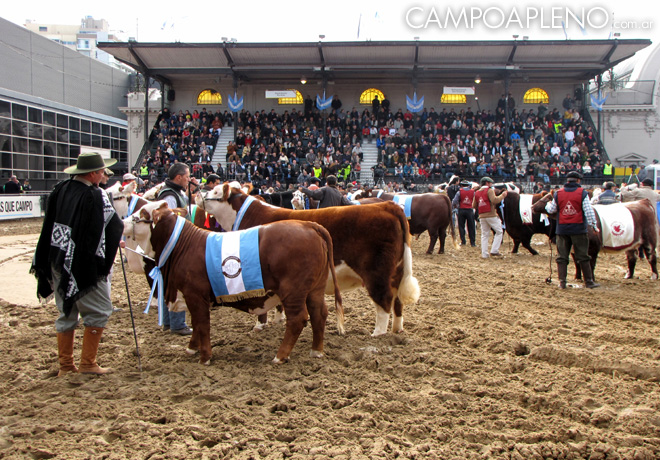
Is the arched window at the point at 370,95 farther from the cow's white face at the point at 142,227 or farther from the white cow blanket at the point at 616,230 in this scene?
the cow's white face at the point at 142,227

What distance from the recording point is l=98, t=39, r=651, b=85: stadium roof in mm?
28125

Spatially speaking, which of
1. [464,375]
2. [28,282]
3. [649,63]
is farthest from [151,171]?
[649,63]

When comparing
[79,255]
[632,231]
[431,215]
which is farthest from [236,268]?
[431,215]

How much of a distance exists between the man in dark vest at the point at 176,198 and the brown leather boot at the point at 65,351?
1.49 metres

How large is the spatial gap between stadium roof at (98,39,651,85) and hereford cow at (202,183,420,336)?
24.5 metres

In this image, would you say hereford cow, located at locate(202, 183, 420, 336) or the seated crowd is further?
the seated crowd

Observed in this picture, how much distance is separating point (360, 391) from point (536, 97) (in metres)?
34.0

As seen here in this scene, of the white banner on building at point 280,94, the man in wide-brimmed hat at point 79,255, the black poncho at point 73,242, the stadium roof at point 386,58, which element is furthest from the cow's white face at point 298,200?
the white banner on building at point 280,94

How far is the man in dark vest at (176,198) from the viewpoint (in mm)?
5852

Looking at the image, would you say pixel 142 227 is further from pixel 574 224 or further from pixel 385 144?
pixel 385 144

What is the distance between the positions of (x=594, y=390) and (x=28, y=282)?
8932mm

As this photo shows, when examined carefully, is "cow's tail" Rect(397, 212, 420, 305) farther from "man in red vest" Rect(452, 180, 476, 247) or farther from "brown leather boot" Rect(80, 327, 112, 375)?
"man in red vest" Rect(452, 180, 476, 247)

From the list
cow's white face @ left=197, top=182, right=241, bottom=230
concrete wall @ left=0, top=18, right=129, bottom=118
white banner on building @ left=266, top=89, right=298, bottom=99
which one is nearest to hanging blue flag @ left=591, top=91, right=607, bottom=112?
white banner on building @ left=266, top=89, right=298, bottom=99

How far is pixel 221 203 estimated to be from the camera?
6.43 meters
